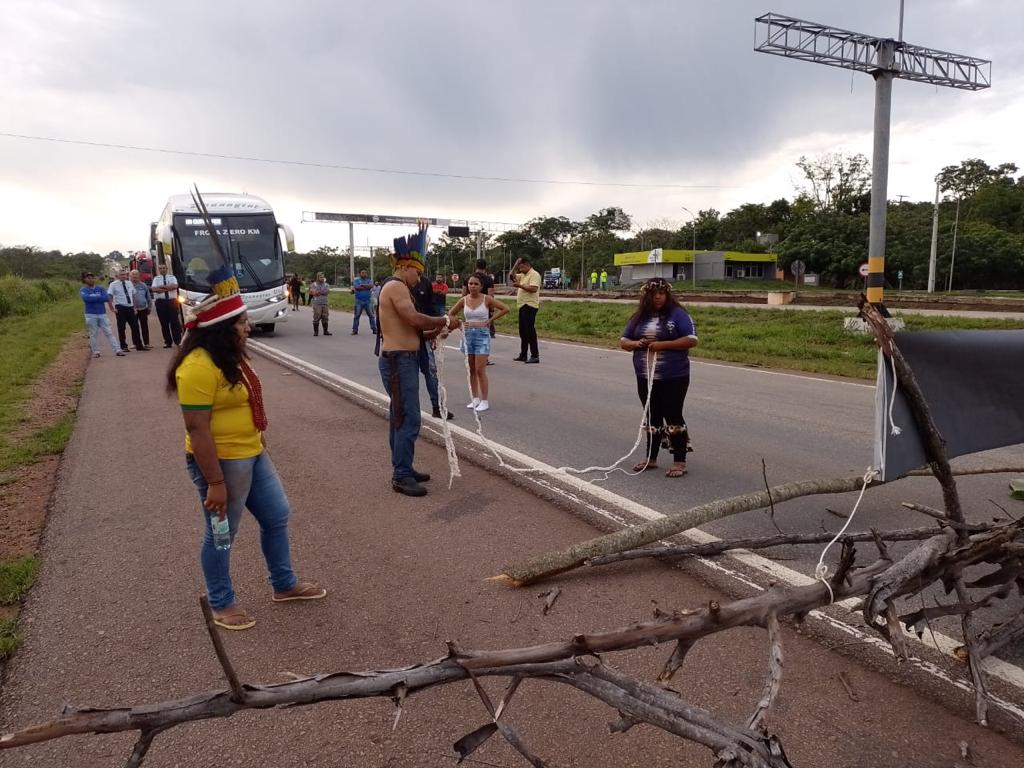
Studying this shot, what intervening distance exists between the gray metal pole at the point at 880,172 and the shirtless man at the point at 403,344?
Result: 14.6m

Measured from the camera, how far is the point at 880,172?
17.3 m

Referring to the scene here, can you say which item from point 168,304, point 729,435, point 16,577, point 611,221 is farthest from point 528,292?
point 611,221

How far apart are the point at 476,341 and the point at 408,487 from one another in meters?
3.21

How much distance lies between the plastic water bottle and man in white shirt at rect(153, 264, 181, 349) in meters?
14.0

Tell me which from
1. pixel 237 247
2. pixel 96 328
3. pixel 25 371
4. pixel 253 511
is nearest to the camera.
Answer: pixel 253 511

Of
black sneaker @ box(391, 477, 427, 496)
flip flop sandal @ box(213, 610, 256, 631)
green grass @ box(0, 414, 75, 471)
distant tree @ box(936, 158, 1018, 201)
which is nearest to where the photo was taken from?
flip flop sandal @ box(213, 610, 256, 631)

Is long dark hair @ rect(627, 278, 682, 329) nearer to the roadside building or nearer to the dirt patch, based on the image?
the dirt patch

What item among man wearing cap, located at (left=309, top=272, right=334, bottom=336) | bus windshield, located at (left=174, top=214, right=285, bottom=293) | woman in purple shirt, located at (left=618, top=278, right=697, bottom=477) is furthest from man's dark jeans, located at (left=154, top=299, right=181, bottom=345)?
woman in purple shirt, located at (left=618, top=278, right=697, bottom=477)

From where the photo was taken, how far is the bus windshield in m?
17.3

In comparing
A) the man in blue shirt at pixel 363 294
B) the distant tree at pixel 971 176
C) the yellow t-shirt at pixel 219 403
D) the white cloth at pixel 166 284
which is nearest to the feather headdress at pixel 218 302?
the yellow t-shirt at pixel 219 403

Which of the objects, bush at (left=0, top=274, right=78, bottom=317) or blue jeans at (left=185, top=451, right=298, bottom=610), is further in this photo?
bush at (left=0, top=274, right=78, bottom=317)

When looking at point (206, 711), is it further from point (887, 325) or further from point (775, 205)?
point (775, 205)

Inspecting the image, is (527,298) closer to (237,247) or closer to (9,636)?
(237,247)

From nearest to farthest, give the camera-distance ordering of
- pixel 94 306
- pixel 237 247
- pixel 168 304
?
pixel 94 306 < pixel 168 304 < pixel 237 247
